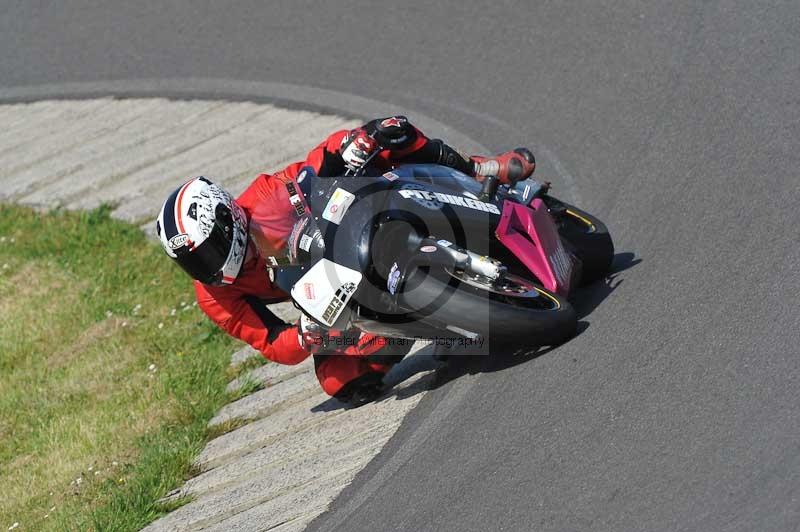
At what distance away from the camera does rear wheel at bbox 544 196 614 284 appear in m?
6.53

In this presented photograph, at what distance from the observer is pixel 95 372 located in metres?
8.31

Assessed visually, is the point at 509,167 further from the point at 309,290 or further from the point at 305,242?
the point at 309,290

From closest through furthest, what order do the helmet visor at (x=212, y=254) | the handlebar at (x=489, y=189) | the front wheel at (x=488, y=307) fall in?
the front wheel at (x=488, y=307)
the helmet visor at (x=212, y=254)
the handlebar at (x=489, y=189)

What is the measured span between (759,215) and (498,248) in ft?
5.36

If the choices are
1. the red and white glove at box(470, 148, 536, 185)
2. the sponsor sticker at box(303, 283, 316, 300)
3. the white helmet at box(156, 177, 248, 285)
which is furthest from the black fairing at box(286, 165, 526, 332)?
the red and white glove at box(470, 148, 536, 185)

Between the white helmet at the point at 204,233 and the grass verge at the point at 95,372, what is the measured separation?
137 centimetres

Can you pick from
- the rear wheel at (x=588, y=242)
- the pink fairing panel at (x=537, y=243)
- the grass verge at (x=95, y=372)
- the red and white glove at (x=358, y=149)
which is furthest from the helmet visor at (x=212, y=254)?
the rear wheel at (x=588, y=242)

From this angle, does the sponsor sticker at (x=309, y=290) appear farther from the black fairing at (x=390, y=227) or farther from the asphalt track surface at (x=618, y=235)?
the asphalt track surface at (x=618, y=235)

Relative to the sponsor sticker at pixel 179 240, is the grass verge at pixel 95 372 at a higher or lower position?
lower

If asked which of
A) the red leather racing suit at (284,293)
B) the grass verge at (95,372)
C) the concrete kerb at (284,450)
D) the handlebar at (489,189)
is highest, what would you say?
the handlebar at (489,189)

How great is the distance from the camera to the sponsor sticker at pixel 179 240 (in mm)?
5977

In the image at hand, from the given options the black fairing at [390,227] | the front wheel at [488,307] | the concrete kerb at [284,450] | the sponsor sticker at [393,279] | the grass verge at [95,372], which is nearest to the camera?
the front wheel at [488,307]

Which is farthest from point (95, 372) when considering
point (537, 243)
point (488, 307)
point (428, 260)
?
point (488, 307)

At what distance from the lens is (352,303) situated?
5594mm
